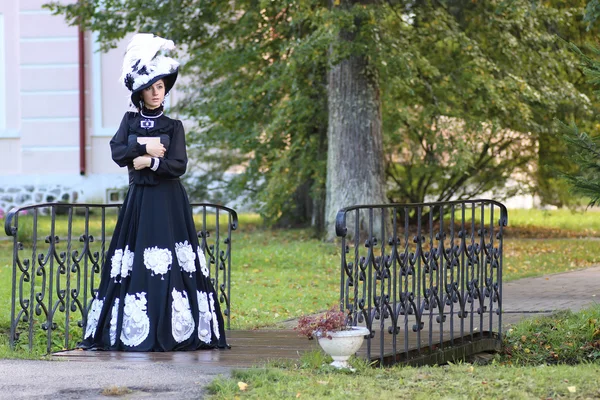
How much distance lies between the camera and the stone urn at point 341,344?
5727mm

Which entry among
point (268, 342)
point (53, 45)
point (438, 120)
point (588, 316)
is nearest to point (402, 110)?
point (438, 120)

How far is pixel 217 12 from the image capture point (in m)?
17.6

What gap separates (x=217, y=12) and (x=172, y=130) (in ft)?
36.4

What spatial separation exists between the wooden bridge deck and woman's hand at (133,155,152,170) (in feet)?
3.79

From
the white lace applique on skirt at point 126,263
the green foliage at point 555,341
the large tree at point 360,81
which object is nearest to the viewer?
the white lace applique on skirt at point 126,263

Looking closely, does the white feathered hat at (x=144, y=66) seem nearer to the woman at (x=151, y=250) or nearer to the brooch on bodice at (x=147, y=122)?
the woman at (x=151, y=250)

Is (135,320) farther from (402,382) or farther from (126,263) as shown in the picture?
(402,382)

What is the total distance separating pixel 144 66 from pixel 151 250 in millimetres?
1160

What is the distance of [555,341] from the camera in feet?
26.4

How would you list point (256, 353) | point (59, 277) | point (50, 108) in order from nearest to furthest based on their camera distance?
point (256, 353)
point (59, 277)
point (50, 108)

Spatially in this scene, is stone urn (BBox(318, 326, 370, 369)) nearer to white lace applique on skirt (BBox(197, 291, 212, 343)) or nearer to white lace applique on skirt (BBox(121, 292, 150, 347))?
white lace applique on skirt (BBox(197, 291, 212, 343))

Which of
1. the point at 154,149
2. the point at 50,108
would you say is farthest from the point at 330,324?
the point at 50,108

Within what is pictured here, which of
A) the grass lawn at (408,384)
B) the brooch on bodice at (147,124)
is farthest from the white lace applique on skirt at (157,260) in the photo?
the grass lawn at (408,384)

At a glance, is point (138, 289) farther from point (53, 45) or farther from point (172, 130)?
point (53, 45)
